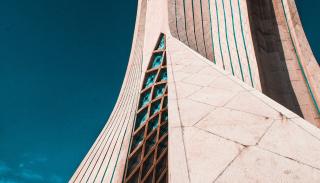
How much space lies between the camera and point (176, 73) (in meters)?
3.86

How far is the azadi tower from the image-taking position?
5.81 ft

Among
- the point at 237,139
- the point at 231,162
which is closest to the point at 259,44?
the point at 237,139

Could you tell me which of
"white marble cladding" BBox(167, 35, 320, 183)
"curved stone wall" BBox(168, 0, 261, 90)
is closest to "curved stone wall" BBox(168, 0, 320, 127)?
"curved stone wall" BBox(168, 0, 261, 90)

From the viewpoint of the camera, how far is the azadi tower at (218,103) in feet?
5.81

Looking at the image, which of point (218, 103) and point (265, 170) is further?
point (218, 103)

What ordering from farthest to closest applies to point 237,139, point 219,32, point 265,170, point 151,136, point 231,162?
point 219,32, point 151,136, point 237,139, point 231,162, point 265,170

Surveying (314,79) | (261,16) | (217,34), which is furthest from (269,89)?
(261,16)

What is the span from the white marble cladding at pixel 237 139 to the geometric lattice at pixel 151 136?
8.52ft

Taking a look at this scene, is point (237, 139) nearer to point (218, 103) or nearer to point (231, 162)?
point (231, 162)

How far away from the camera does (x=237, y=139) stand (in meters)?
2.00

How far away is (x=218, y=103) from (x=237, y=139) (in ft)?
2.41

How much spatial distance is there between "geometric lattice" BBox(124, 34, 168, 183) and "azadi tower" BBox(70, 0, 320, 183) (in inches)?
1.0

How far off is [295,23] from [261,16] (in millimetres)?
1343

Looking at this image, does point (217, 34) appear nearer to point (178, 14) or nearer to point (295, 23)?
point (178, 14)
